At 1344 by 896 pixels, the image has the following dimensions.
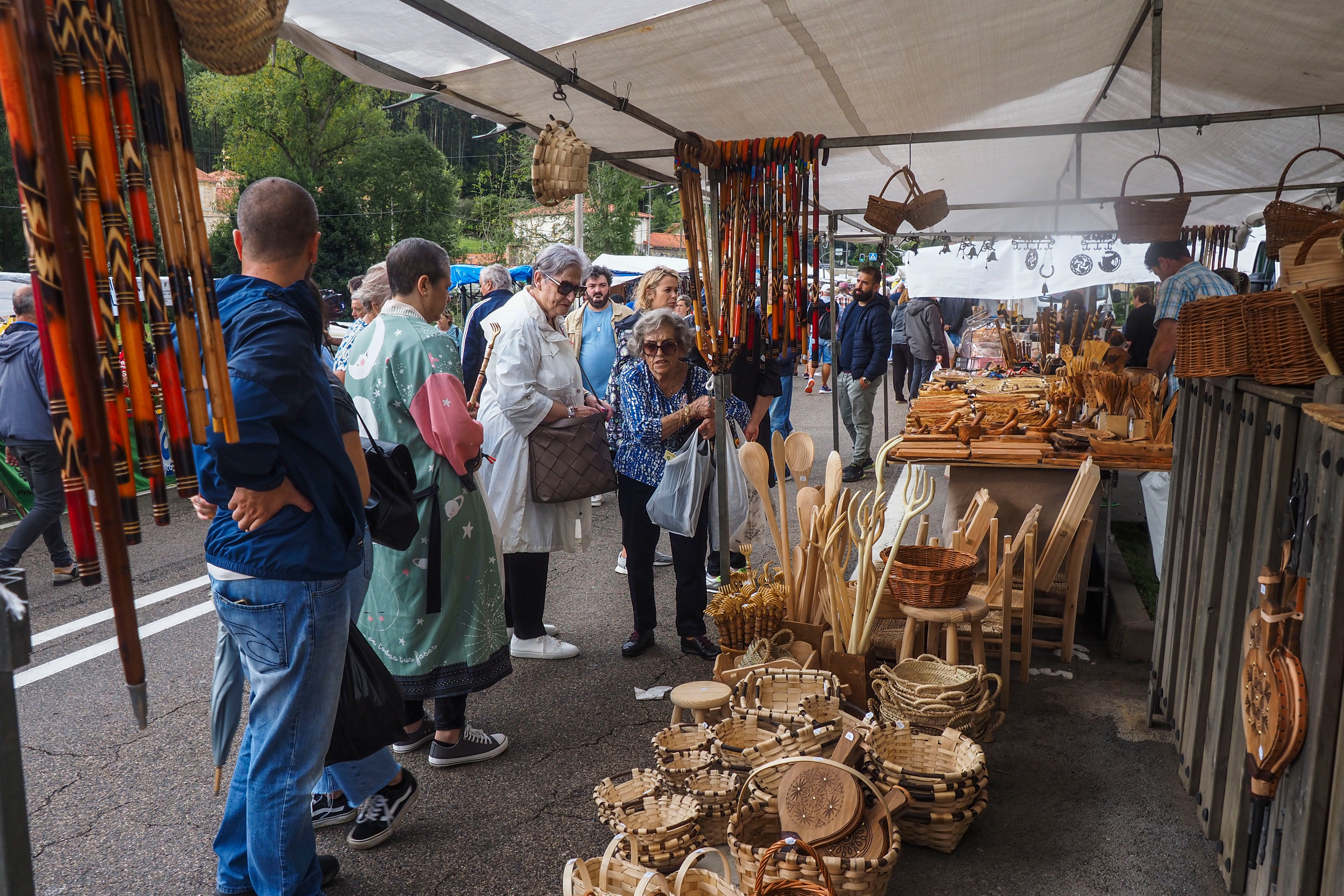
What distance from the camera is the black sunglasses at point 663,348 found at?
3971 millimetres

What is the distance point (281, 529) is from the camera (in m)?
2.06

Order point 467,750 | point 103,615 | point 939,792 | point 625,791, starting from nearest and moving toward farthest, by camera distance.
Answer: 1. point 939,792
2. point 625,791
3. point 467,750
4. point 103,615

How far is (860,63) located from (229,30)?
3.67 m

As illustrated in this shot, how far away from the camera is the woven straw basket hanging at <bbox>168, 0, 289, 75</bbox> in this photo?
114 centimetres

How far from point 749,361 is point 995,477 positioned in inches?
61.7

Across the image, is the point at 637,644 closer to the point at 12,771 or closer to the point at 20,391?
the point at 12,771

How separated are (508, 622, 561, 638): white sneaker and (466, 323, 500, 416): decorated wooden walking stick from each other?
109 centimetres

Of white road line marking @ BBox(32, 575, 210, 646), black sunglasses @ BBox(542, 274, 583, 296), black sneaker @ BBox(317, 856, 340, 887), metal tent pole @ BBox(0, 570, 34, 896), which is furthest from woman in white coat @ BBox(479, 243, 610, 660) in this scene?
metal tent pole @ BBox(0, 570, 34, 896)

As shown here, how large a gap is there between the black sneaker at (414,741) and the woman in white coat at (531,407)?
2.07 feet

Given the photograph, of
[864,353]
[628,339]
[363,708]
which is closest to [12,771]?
[363,708]

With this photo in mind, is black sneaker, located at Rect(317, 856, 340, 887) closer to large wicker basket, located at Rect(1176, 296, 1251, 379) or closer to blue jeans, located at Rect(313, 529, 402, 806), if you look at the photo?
blue jeans, located at Rect(313, 529, 402, 806)

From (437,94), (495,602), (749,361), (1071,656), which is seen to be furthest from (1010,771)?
(437,94)

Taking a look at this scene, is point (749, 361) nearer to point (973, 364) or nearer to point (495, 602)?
point (495, 602)

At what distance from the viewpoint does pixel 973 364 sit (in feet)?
38.2
